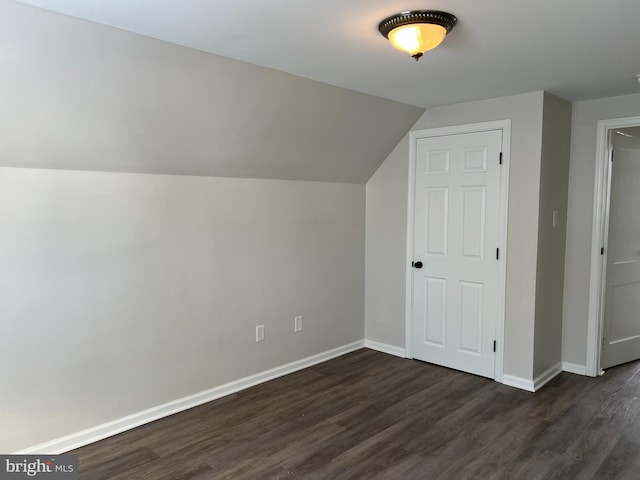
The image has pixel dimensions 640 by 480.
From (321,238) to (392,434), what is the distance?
1805mm

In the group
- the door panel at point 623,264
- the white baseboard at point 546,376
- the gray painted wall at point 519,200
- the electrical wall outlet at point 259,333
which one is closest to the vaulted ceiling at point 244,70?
the gray painted wall at point 519,200

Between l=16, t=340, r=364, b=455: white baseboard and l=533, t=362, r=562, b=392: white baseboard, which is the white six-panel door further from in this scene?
l=16, t=340, r=364, b=455: white baseboard

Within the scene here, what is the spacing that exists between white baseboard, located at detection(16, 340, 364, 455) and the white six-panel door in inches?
40.7

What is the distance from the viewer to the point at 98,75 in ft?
7.61

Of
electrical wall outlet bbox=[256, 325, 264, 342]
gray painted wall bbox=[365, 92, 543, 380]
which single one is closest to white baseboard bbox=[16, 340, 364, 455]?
electrical wall outlet bbox=[256, 325, 264, 342]

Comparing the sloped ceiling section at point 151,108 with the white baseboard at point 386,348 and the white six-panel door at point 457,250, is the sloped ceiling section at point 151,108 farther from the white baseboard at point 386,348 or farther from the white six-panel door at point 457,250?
the white baseboard at point 386,348

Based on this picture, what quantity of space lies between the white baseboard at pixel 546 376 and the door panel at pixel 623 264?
40 cm

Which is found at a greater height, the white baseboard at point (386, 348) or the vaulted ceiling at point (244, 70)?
the vaulted ceiling at point (244, 70)

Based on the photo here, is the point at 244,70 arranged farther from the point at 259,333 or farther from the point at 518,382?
the point at 518,382

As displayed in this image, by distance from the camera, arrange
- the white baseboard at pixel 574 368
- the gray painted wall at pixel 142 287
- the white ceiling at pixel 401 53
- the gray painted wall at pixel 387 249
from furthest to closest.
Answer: the gray painted wall at pixel 387 249, the white baseboard at pixel 574 368, the gray painted wall at pixel 142 287, the white ceiling at pixel 401 53

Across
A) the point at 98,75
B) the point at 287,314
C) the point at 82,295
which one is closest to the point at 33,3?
the point at 98,75

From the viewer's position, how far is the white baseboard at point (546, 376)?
11.8 feet

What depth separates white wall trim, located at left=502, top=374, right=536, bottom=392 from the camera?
3580mm

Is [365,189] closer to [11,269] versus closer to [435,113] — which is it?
[435,113]
